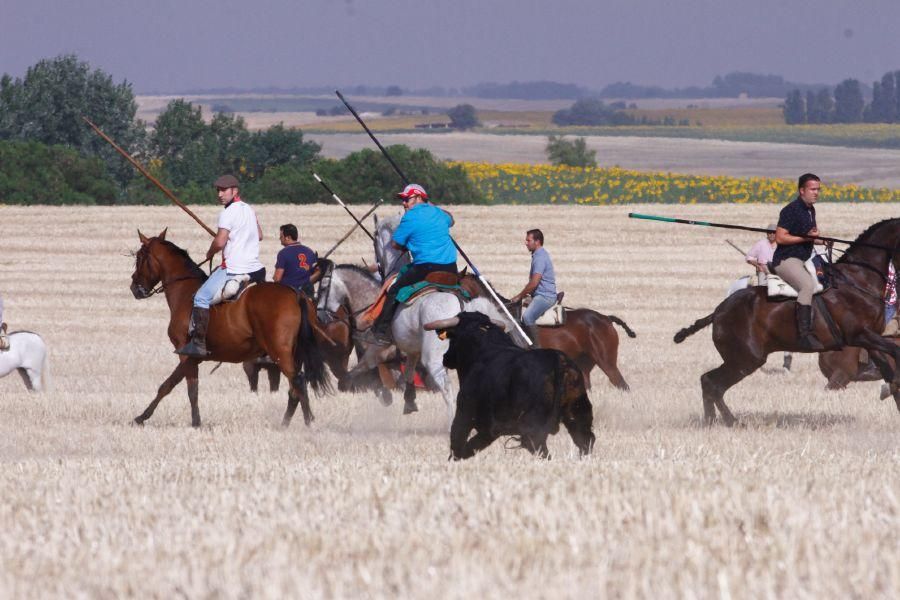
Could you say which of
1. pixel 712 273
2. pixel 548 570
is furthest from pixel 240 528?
pixel 712 273

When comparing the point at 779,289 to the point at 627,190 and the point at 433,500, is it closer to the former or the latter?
the point at 433,500

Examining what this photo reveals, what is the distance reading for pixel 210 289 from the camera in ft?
47.3

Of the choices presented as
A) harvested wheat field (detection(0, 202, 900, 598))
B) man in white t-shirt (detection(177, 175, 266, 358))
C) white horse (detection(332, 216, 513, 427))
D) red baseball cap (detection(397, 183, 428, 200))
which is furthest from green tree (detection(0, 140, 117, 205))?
red baseball cap (detection(397, 183, 428, 200))

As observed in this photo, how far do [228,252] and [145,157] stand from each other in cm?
5618

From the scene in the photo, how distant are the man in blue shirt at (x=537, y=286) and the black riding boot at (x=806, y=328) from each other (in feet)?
10.5

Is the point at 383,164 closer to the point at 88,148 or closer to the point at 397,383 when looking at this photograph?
the point at 88,148

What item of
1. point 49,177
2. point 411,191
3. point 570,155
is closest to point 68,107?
point 49,177

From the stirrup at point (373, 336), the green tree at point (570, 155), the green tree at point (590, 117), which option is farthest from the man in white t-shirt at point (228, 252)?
the green tree at point (590, 117)

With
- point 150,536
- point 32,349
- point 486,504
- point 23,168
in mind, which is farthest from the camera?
point 23,168

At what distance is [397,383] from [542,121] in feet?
531

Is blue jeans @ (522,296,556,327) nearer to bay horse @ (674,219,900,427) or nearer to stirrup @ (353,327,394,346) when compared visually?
stirrup @ (353,327,394,346)

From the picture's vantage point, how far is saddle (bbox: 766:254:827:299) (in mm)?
13734

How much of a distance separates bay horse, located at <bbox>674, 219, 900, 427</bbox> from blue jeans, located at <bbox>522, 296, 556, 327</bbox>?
101 inches

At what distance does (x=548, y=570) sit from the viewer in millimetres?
6008
